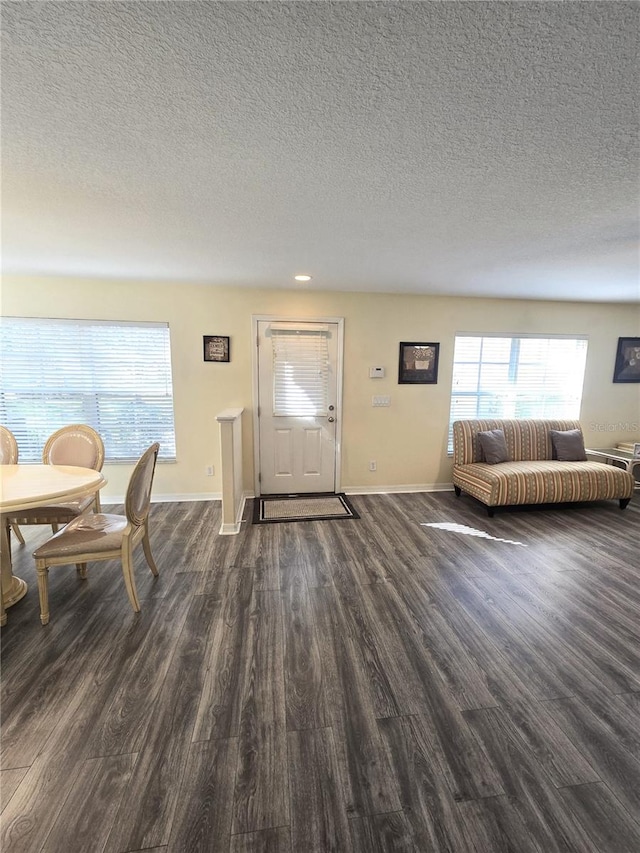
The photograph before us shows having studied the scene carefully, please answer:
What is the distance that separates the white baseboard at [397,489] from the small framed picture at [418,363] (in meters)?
1.33

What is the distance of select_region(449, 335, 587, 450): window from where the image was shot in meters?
4.36

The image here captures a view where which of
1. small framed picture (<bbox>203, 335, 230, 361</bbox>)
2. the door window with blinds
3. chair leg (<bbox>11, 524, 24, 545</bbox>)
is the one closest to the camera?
chair leg (<bbox>11, 524, 24, 545</bbox>)

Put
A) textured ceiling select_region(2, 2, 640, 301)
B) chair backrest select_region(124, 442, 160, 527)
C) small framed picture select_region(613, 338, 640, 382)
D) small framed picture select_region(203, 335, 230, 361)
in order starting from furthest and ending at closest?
small framed picture select_region(613, 338, 640, 382), small framed picture select_region(203, 335, 230, 361), chair backrest select_region(124, 442, 160, 527), textured ceiling select_region(2, 2, 640, 301)

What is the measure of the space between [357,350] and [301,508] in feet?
6.38

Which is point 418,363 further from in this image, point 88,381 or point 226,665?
point 88,381

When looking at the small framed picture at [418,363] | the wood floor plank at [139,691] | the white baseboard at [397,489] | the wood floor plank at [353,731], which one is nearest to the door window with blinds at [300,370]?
the small framed picture at [418,363]

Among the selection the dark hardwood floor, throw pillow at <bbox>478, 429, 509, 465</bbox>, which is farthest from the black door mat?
throw pillow at <bbox>478, 429, 509, 465</bbox>

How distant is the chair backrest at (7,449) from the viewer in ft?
9.43

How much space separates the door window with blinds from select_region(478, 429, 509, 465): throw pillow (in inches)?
76.2

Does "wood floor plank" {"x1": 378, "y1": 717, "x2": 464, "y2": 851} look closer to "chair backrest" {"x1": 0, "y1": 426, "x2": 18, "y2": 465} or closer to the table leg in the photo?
the table leg

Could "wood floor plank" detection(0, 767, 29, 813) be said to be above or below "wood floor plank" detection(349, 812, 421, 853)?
above

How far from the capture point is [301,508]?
3.84m

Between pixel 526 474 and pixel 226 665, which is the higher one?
pixel 526 474

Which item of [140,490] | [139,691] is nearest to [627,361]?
[140,490]
